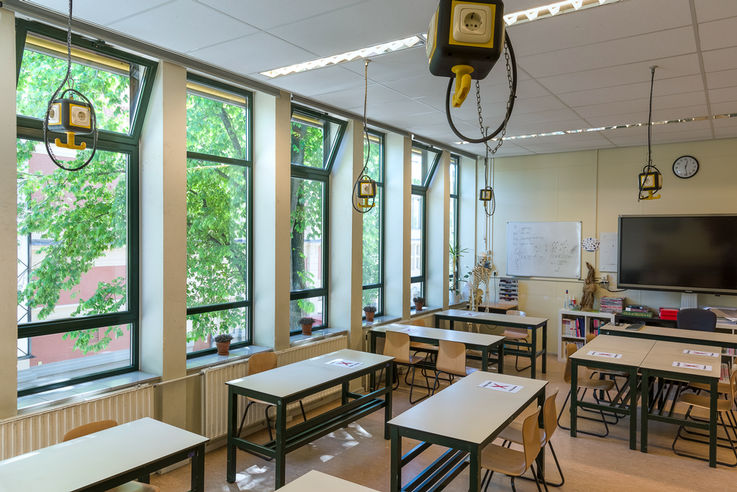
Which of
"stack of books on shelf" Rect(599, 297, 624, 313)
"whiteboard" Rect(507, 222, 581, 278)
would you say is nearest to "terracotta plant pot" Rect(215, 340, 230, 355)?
"whiteboard" Rect(507, 222, 581, 278)

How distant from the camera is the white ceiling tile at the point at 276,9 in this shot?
Answer: 305 cm

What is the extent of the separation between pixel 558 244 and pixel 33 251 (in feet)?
24.4

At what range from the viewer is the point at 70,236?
3896 mm

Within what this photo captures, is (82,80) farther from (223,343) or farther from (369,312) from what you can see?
(369,312)

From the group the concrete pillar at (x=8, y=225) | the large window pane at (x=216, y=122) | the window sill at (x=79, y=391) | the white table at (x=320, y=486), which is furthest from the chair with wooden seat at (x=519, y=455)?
the large window pane at (x=216, y=122)

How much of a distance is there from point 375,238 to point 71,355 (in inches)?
167

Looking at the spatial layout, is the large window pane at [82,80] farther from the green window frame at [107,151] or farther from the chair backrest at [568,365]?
the chair backrest at [568,365]

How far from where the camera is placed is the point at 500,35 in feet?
5.08

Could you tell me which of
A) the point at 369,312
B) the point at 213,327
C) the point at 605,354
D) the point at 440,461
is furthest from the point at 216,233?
the point at 605,354

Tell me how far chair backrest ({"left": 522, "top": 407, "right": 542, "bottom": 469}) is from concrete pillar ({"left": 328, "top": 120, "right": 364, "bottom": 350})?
320 centimetres

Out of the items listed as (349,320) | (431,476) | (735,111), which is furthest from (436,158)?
(431,476)

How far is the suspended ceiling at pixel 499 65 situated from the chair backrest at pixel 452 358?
2.67 metres

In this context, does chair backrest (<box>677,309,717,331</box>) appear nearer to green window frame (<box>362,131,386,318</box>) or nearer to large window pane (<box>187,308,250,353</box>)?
green window frame (<box>362,131,386,318</box>)

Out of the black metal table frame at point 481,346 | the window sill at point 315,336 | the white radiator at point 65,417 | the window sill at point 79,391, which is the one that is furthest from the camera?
the black metal table frame at point 481,346
